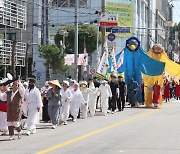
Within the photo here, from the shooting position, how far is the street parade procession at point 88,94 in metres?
14.7

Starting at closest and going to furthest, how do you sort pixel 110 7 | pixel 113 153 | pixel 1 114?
pixel 113 153 → pixel 1 114 → pixel 110 7

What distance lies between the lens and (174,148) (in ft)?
39.9

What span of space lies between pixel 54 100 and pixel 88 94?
16.4 feet

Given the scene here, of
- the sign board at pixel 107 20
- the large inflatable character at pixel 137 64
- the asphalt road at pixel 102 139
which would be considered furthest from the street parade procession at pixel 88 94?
the sign board at pixel 107 20

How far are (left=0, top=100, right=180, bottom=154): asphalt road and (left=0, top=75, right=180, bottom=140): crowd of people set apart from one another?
0.50 m

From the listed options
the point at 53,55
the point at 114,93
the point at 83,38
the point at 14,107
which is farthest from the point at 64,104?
the point at 83,38

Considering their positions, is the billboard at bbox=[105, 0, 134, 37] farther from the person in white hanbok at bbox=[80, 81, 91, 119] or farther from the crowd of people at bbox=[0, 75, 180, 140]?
the person in white hanbok at bbox=[80, 81, 91, 119]

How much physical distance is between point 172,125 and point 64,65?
29317 mm

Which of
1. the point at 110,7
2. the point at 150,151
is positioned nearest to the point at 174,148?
→ the point at 150,151

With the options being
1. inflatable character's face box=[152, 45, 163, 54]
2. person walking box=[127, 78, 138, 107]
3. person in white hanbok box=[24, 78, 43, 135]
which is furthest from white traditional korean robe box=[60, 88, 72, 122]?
inflatable character's face box=[152, 45, 163, 54]

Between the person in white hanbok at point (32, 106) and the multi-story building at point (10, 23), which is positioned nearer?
the person in white hanbok at point (32, 106)

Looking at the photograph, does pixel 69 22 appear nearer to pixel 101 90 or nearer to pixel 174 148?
pixel 101 90

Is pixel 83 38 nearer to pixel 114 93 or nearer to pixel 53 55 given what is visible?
pixel 53 55

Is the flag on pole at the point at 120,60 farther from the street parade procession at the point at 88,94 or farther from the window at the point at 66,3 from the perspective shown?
the window at the point at 66,3
